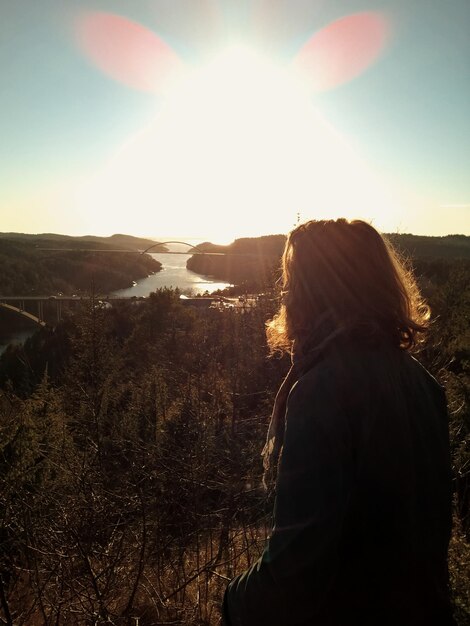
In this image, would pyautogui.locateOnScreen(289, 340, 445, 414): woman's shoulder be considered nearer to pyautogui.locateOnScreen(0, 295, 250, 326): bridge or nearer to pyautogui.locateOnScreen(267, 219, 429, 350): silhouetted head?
pyautogui.locateOnScreen(267, 219, 429, 350): silhouetted head

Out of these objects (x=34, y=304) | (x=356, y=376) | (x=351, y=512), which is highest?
(x=356, y=376)

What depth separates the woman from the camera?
1.00 m

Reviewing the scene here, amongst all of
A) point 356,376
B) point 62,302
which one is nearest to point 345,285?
point 356,376

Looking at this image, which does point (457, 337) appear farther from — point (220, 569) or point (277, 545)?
point (277, 545)

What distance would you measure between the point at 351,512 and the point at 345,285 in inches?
20.7

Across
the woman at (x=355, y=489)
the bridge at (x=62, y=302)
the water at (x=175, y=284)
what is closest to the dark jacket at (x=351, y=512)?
the woman at (x=355, y=489)

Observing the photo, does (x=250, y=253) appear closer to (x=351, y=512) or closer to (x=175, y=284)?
(x=351, y=512)

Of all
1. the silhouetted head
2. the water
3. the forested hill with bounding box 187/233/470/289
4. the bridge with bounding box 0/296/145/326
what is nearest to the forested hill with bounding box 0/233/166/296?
the water

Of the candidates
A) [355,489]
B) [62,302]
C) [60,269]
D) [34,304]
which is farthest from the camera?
[60,269]

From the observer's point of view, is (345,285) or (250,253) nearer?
(345,285)

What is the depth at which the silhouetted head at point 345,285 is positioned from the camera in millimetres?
1188

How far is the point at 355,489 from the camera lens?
40.3 inches

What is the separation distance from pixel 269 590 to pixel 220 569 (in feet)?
14.9

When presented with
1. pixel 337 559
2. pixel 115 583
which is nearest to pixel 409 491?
pixel 337 559
